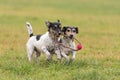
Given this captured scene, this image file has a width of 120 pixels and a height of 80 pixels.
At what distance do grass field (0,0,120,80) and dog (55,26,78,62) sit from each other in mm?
276

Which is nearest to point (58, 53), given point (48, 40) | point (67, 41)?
Result: point (48, 40)

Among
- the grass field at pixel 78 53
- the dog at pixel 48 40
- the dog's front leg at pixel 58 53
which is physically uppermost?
the dog at pixel 48 40

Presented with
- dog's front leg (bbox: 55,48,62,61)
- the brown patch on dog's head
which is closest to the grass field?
dog's front leg (bbox: 55,48,62,61)

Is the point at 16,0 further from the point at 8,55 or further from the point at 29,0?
the point at 8,55

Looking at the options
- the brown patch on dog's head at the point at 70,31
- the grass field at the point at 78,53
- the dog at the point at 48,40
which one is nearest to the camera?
the grass field at the point at 78,53

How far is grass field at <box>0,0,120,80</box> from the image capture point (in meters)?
10.9

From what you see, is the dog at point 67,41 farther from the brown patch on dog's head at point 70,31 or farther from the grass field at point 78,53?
the grass field at point 78,53

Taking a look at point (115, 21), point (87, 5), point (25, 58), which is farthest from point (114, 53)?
point (87, 5)

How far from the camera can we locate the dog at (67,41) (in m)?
12.3

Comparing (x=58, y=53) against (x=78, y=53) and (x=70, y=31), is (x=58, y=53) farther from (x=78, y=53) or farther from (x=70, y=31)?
(x=78, y=53)

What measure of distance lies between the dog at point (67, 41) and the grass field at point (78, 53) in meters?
0.28

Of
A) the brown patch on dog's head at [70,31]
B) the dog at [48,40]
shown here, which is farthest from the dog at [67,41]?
the dog at [48,40]

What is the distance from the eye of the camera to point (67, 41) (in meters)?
12.6

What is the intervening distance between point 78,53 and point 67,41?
105 inches
